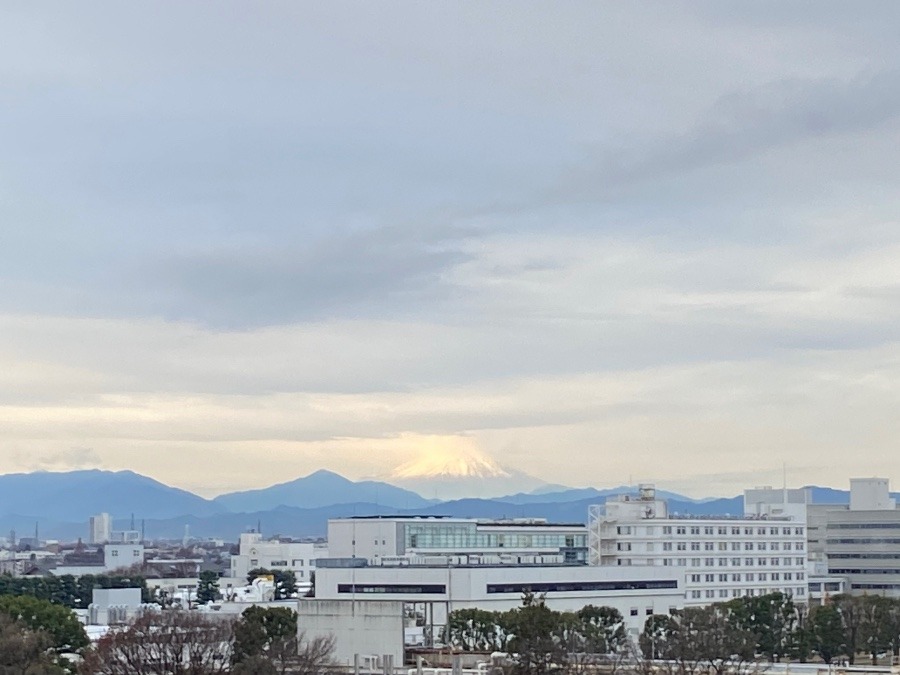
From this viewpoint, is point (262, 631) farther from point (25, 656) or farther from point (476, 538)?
point (476, 538)

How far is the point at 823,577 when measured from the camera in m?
127

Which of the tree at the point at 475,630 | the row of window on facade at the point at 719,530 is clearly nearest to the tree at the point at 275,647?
the tree at the point at 475,630

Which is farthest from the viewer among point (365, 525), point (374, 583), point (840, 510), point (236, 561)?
point (236, 561)

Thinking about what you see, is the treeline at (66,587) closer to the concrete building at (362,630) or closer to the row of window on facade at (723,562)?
the row of window on facade at (723,562)

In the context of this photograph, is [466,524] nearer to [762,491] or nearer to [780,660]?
[780,660]

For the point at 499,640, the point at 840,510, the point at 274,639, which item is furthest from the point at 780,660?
the point at 840,510

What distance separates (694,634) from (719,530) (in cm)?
4996

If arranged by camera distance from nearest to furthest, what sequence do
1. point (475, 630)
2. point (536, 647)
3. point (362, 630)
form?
point (536, 647) < point (362, 630) < point (475, 630)

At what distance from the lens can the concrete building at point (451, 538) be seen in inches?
4240

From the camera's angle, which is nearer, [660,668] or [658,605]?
[660,668]

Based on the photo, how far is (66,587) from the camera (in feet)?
377

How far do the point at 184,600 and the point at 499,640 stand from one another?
49.3 meters

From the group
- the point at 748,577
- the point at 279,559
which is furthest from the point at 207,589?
the point at 279,559

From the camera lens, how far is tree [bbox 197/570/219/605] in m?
117
